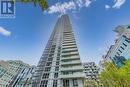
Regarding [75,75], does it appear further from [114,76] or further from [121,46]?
[114,76]

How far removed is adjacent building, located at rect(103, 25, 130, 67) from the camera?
6862 cm

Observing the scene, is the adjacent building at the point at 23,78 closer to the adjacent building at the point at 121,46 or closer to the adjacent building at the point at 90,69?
the adjacent building at the point at 90,69

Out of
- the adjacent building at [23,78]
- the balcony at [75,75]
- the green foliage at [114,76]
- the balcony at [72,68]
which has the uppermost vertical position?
the green foliage at [114,76]

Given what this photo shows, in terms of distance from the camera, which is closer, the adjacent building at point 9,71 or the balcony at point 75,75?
the balcony at point 75,75

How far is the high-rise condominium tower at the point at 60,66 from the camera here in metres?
56.7

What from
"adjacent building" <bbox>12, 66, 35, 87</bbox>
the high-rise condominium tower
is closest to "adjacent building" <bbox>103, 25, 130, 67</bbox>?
the high-rise condominium tower

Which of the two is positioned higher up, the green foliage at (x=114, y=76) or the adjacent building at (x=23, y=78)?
the green foliage at (x=114, y=76)

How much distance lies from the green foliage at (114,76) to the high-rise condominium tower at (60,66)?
42.5 meters

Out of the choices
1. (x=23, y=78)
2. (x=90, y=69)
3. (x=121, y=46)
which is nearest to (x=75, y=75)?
(x=121, y=46)

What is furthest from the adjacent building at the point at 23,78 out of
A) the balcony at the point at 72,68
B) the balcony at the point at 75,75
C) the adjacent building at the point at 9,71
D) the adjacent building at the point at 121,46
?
the adjacent building at the point at 121,46

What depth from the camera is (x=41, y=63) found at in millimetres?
66812

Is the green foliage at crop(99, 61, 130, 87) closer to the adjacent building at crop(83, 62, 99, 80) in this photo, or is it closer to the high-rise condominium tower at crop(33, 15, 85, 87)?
the high-rise condominium tower at crop(33, 15, 85, 87)

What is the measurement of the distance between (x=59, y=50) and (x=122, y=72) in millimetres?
59391

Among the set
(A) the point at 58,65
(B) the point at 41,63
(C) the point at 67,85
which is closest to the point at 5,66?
(B) the point at 41,63
